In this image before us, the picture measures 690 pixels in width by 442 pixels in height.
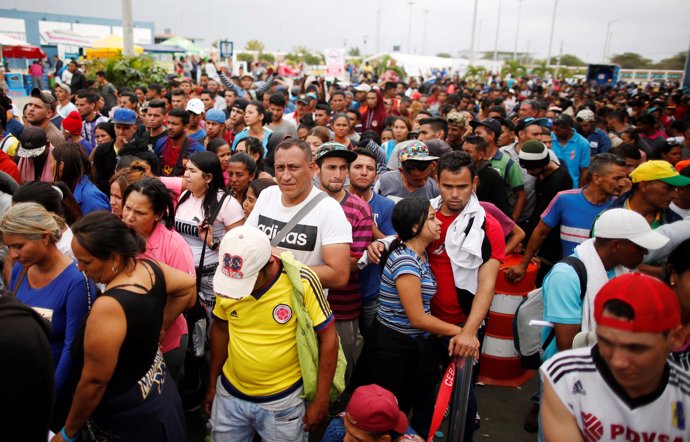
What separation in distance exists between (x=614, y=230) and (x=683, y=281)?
0.40 m

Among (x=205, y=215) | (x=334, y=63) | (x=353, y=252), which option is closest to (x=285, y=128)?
(x=205, y=215)

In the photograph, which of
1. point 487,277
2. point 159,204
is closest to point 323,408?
point 487,277

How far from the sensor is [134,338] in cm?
230

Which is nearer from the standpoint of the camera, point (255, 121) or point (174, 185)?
point (174, 185)

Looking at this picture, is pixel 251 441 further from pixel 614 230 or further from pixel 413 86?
pixel 413 86

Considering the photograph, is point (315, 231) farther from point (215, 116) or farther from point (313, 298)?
point (215, 116)

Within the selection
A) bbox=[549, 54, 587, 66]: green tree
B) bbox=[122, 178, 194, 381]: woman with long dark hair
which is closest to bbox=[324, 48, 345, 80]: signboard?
bbox=[122, 178, 194, 381]: woman with long dark hair

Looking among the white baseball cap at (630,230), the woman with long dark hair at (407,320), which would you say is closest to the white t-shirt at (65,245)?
the woman with long dark hair at (407,320)

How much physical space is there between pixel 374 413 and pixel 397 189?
273cm

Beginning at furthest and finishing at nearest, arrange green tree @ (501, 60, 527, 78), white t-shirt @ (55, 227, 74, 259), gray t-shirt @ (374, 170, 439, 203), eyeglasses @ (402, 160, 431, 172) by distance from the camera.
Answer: green tree @ (501, 60, 527, 78), gray t-shirt @ (374, 170, 439, 203), eyeglasses @ (402, 160, 431, 172), white t-shirt @ (55, 227, 74, 259)

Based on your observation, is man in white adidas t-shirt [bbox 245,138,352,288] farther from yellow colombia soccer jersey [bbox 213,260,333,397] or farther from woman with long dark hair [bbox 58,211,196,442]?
woman with long dark hair [bbox 58,211,196,442]

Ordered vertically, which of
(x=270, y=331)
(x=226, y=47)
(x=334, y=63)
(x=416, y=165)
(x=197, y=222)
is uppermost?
(x=226, y=47)

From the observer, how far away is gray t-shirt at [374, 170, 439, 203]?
4.61 metres

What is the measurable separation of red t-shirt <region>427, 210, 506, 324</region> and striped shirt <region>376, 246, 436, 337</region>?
142 millimetres
